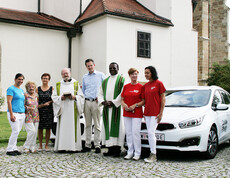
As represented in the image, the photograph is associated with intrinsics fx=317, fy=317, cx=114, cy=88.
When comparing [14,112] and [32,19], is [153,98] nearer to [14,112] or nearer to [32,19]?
[14,112]

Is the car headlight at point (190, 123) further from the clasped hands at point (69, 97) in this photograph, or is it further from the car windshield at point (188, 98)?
the clasped hands at point (69, 97)

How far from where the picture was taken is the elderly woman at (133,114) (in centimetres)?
675

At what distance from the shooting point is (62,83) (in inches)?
315

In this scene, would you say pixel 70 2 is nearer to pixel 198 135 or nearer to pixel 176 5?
pixel 176 5

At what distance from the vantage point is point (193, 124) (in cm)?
659

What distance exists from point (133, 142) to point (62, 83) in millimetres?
2434

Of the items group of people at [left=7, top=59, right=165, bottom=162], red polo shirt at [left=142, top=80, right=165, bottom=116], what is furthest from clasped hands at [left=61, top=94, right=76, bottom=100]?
red polo shirt at [left=142, top=80, right=165, bottom=116]

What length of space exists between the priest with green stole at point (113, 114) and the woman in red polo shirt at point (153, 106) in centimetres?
78

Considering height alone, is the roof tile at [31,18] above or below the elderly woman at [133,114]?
above

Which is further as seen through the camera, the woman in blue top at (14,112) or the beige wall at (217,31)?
the beige wall at (217,31)

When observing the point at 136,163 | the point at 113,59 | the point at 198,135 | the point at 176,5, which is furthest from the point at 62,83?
the point at 176,5

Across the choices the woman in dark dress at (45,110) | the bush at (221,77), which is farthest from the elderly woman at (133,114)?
the bush at (221,77)

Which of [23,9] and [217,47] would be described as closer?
[23,9]

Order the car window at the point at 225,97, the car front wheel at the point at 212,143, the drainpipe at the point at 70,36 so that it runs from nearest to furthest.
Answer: the car front wheel at the point at 212,143 < the car window at the point at 225,97 < the drainpipe at the point at 70,36
